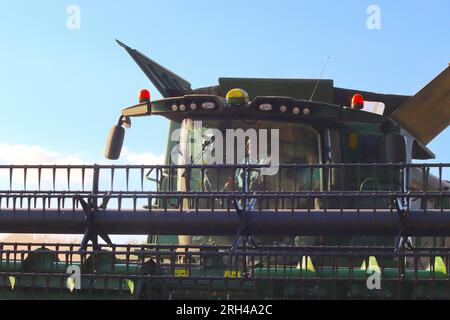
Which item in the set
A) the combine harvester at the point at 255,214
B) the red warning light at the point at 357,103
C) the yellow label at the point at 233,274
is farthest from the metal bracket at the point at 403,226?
the red warning light at the point at 357,103

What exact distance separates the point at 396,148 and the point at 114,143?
262 cm

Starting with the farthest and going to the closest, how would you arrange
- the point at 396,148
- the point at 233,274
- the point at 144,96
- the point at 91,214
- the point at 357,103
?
the point at 144,96
the point at 357,103
the point at 396,148
the point at 91,214
the point at 233,274

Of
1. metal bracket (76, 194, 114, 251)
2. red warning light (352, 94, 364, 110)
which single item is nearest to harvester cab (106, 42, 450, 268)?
red warning light (352, 94, 364, 110)

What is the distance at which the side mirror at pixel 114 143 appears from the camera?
8195mm

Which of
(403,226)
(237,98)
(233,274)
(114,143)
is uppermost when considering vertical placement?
(237,98)

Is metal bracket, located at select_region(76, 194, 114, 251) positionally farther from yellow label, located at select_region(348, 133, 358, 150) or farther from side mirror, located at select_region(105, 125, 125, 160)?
yellow label, located at select_region(348, 133, 358, 150)

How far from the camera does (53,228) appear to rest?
277 inches

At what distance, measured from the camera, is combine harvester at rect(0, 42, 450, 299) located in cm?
622

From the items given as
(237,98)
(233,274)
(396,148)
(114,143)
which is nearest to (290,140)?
(237,98)

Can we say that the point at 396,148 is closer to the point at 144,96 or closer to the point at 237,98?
the point at 237,98

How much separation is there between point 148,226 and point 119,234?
0.25m

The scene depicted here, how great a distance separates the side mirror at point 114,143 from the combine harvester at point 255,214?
0.02 metres

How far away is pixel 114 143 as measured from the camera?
27.0ft
